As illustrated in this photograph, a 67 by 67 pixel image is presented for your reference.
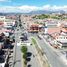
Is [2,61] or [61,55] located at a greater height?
[2,61]

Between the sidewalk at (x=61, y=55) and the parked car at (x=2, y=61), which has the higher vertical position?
the parked car at (x=2, y=61)

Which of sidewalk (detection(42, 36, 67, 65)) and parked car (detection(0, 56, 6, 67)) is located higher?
parked car (detection(0, 56, 6, 67))

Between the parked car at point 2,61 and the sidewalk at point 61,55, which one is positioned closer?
the parked car at point 2,61

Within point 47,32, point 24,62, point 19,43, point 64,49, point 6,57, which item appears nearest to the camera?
point 24,62

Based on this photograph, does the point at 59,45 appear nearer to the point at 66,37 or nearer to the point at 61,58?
the point at 66,37

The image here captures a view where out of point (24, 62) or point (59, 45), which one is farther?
point (59, 45)

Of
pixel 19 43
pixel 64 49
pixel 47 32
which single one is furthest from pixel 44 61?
pixel 47 32

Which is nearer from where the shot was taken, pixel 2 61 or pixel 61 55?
pixel 2 61

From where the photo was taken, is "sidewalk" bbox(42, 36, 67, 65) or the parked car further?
"sidewalk" bbox(42, 36, 67, 65)

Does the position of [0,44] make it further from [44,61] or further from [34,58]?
[44,61]

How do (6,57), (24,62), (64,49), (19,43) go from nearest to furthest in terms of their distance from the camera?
(24,62) < (6,57) < (64,49) < (19,43)
